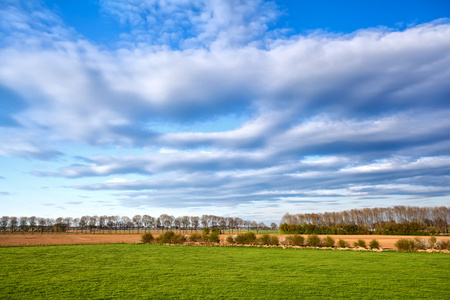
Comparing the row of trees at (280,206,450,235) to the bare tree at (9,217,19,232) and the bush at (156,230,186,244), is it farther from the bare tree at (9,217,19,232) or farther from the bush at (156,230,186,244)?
the bare tree at (9,217,19,232)

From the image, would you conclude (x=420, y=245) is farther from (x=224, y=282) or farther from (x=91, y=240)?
(x=91, y=240)

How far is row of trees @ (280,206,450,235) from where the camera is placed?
105688mm

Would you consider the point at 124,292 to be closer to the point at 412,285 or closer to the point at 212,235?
the point at 412,285

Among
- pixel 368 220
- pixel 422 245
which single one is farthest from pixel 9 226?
pixel 368 220

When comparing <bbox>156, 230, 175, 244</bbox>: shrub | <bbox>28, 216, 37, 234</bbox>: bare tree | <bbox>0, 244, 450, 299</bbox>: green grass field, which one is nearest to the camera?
<bbox>0, 244, 450, 299</bbox>: green grass field

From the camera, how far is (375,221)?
6166 inches

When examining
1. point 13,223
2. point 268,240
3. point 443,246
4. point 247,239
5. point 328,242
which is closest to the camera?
point 443,246

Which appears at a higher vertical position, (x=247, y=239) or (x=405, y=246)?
(x=247, y=239)

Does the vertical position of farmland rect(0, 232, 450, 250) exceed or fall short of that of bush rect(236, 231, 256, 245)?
it falls short

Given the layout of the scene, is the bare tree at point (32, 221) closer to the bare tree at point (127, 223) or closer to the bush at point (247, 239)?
the bare tree at point (127, 223)

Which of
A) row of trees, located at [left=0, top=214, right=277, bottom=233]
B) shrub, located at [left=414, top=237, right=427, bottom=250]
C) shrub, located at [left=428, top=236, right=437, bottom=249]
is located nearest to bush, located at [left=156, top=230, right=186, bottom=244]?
shrub, located at [left=414, top=237, right=427, bottom=250]

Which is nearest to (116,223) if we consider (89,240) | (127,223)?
(127,223)

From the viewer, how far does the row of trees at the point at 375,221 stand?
4161 inches

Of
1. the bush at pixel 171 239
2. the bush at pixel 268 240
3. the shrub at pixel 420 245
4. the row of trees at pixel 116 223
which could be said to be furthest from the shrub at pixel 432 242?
the row of trees at pixel 116 223
